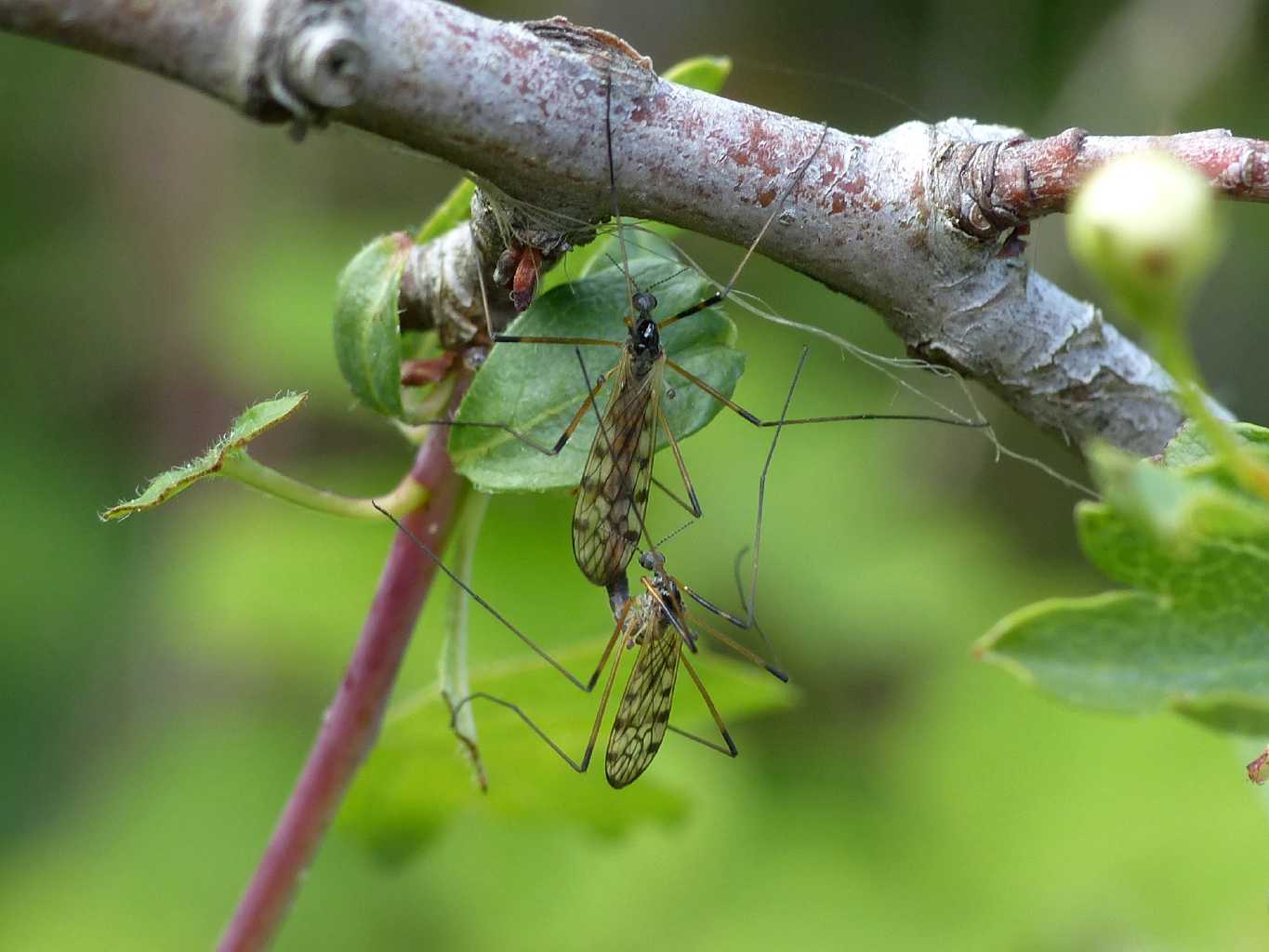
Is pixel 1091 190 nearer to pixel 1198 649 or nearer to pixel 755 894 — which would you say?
pixel 1198 649

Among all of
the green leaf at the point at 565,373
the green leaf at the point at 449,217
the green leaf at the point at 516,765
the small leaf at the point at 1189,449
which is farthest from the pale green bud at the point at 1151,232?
the green leaf at the point at 516,765

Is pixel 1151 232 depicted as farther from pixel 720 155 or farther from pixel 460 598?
pixel 460 598

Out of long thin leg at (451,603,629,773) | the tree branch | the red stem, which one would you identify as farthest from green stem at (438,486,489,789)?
the tree branch

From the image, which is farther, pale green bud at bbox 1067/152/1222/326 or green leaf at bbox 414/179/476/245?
green leaf at bbox 414/179/476/245

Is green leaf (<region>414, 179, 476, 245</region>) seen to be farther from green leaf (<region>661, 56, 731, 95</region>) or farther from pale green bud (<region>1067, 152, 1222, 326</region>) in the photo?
pale green bud (<region>1067, 152, 1222, 326</region>)

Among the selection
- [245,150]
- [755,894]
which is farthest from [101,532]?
[755,894]

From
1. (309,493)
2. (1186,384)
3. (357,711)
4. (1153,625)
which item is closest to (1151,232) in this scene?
(1186,384)
